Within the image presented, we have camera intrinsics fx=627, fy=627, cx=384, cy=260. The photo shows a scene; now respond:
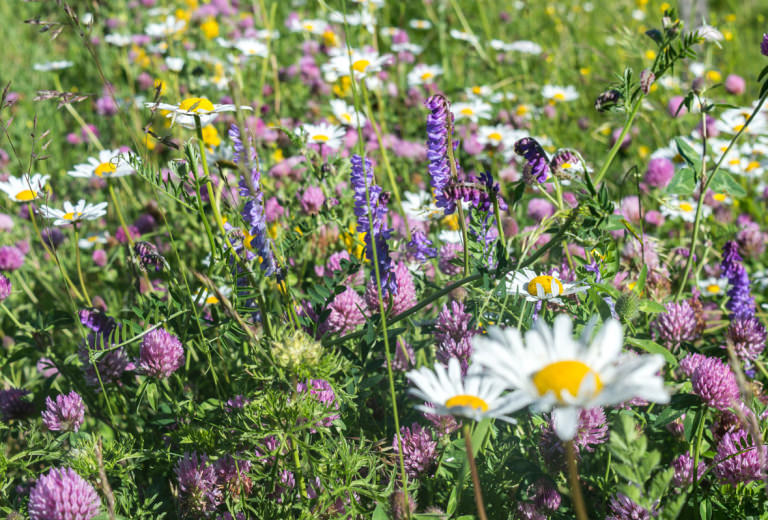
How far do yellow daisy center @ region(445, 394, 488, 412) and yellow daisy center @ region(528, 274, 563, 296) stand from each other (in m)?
0.37

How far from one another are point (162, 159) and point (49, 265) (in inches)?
33.9

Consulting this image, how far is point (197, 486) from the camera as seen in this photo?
112 cm

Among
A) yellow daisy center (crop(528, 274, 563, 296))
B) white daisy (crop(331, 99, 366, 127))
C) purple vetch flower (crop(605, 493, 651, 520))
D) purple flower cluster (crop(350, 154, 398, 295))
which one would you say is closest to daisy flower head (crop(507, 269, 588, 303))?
yellow daisy center (crop(528, 274, 563, 296))

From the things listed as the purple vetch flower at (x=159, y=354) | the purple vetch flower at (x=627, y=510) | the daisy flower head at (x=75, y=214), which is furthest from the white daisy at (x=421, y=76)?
the purple vetch flower at (x=627, y=510)

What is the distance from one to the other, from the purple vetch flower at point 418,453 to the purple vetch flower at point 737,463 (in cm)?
49

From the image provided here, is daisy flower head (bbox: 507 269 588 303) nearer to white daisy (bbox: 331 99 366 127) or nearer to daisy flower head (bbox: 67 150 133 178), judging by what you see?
daisy flower head (bbox: 67 150 133 178)

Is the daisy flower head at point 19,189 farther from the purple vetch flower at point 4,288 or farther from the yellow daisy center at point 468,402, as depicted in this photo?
the yellow daisy center at point 468,402

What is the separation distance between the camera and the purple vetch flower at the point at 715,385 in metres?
1.08

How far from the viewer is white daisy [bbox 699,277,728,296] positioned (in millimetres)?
1902

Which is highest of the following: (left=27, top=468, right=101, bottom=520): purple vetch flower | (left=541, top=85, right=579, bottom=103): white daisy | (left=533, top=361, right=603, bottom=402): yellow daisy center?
(left=541, top=85, right=579, bottom=103): white daisy

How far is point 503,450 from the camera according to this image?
117 cm

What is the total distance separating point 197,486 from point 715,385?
93cm

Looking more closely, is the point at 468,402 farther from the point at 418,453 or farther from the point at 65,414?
the point at 65,414

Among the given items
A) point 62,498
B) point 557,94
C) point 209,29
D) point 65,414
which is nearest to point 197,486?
point 62,498
